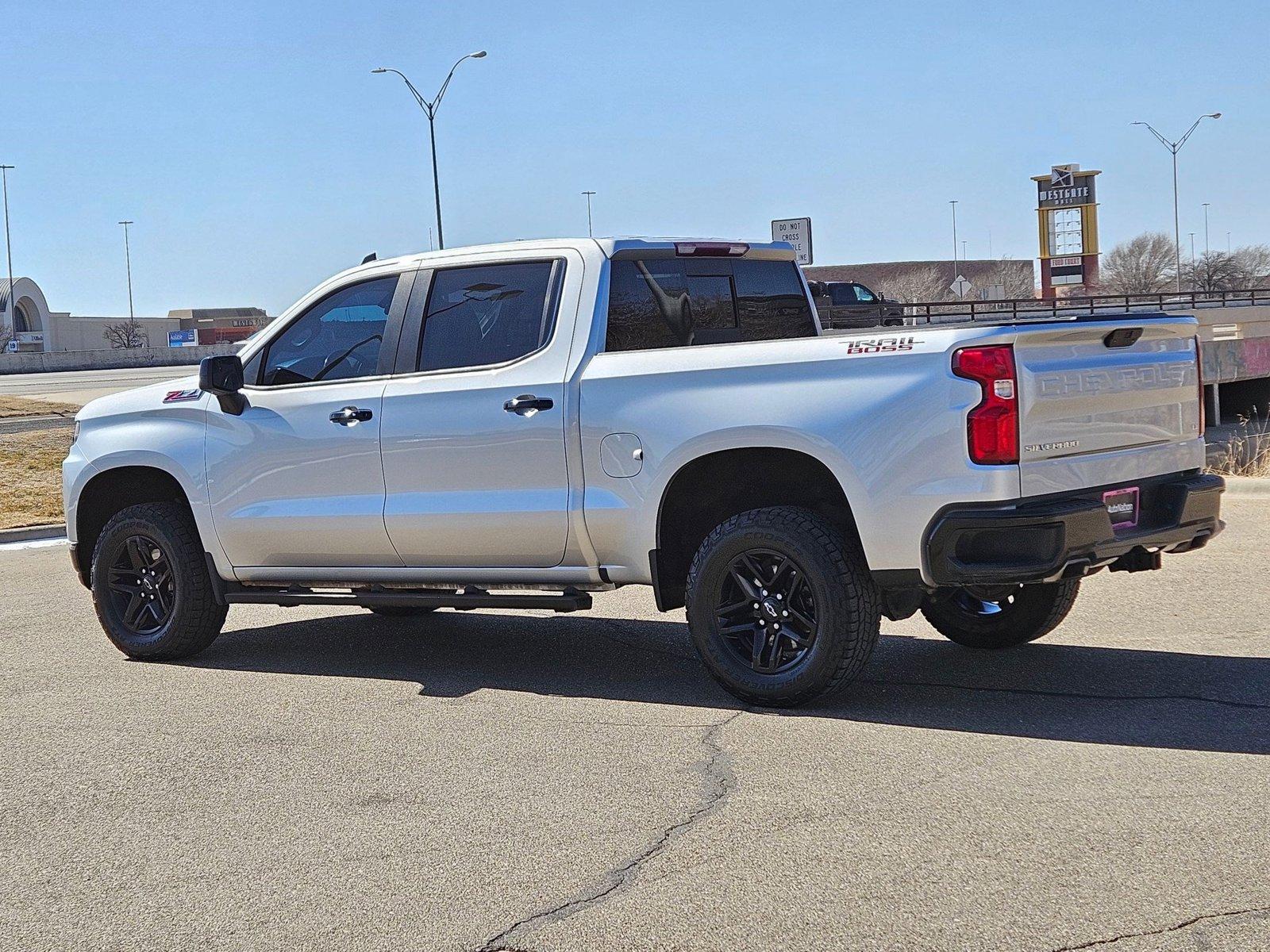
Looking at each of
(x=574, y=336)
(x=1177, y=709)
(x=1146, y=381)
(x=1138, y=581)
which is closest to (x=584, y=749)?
(x=574, y=336)

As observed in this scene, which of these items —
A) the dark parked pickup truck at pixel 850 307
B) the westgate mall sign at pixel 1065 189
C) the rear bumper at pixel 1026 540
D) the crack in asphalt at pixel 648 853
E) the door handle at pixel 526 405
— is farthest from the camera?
the westgate mall sign at pixel 1065 189

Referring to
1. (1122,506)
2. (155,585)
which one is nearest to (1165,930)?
(1122,506)

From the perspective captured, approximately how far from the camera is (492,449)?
6934 mm

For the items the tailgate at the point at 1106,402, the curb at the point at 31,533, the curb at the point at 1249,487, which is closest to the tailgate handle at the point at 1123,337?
the tailgate at the point at 1106,402

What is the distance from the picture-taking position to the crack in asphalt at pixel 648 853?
4.03m

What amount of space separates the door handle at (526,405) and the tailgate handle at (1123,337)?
96.0 inches

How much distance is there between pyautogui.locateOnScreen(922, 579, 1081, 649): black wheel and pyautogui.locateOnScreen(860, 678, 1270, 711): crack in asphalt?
18.0 inches

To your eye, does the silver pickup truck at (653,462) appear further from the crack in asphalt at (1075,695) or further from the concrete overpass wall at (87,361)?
the concrete overpass wall at (87,361)

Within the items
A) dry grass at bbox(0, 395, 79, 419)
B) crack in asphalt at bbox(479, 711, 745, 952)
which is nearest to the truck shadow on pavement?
crack in asphalt at bbox(479, 711, 745, 952)

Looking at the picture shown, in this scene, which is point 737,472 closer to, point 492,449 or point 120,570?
point 492,449

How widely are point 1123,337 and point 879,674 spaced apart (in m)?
1.99

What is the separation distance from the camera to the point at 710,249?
24.1ft

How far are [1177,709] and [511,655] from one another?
3.48m

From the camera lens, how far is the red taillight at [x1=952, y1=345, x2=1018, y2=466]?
18.5 feet
